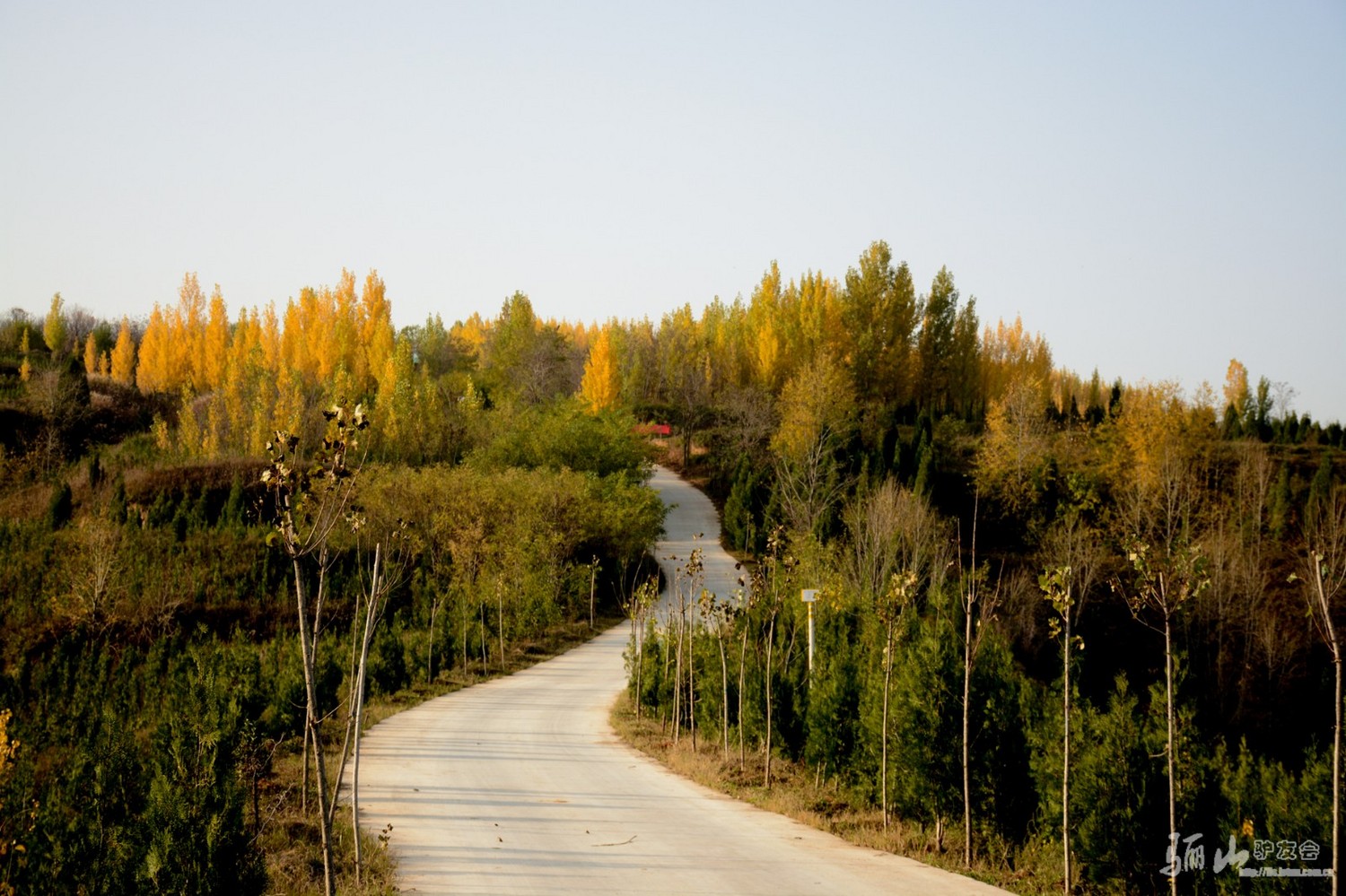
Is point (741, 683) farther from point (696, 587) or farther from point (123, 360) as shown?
point (123, 360)

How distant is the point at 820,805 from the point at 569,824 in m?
2.93

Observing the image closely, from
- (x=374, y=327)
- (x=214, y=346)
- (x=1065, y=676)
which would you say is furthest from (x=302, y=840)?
(x=214, y=346)

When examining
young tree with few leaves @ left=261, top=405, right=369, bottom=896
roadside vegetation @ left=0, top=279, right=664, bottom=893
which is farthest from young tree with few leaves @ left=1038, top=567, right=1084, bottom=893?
young tree with few leaves @ left=261, top=405, right=369, bottom=896

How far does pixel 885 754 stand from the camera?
1059 centimetres

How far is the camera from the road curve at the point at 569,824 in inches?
327

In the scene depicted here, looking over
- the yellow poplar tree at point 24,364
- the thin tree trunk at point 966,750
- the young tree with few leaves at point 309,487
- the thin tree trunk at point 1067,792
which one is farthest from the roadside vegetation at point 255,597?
the thin tree trunk at point 1067,792

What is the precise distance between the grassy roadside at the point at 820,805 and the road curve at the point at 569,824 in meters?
0.25

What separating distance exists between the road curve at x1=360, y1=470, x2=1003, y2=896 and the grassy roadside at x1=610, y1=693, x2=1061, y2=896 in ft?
0.83

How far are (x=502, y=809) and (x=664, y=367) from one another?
198 ft

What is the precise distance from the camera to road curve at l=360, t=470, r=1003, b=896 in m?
8.30

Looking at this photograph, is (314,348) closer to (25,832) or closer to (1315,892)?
(25,832)

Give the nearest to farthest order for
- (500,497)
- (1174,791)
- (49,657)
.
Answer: (1174,791) → (49,657) → (500,497)

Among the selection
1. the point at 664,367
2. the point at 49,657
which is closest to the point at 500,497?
→ the point at 49,657

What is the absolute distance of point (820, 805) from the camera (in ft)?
37.7
